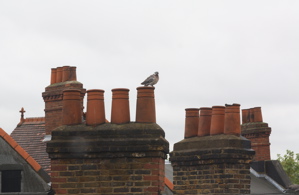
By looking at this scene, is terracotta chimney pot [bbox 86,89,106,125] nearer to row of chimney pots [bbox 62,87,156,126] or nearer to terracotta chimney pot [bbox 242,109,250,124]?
row of chimney pots [bbox 62,87,156,126]

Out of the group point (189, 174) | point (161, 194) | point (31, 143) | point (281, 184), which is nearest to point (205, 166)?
point (189, 174)

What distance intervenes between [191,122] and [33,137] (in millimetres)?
11042

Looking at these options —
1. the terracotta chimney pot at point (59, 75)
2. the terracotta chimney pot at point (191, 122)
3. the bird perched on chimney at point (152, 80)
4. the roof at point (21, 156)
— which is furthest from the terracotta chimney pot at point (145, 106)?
the terracotta chimney pot at point (59, 75)

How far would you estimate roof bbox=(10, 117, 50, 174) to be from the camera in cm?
2508

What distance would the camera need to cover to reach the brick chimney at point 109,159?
11.4 metres

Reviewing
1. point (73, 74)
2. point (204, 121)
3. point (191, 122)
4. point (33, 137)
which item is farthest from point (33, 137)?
point (204, 121)

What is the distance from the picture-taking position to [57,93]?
25969 mm

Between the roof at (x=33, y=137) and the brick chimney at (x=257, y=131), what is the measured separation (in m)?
7.31

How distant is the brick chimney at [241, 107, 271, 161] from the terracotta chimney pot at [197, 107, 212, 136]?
13.8 metres

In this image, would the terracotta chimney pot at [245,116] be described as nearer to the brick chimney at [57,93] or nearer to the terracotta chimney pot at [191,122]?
the brick chimney at [57,93]

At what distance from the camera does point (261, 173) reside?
29.8 m

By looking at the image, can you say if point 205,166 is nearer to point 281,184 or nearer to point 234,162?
point 234,162

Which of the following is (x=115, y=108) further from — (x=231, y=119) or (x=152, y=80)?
(x=231, y=119)

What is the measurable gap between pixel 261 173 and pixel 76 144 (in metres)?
19.1
